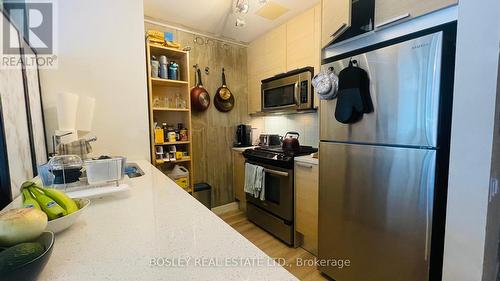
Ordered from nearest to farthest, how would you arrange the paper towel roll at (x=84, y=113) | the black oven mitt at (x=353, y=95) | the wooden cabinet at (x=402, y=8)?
the wooden cabinet at (x=402, y=8), the black oven mitt at (x=353, y=95), the paper towel roll at (x=84, y=113)

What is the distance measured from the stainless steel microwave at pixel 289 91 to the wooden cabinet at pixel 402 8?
816 mm

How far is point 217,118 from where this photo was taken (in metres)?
2.71

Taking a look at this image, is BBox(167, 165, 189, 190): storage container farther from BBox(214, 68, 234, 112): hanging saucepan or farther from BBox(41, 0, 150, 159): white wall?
BBox(214, 68, 234, 112): hanging saucepan

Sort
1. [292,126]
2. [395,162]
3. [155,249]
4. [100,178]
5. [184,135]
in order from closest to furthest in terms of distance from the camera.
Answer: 1. [155,249]
2. [100,178]
3. [395,162]
4. [184,135]
5. [292,126]

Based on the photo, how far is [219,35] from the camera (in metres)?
2.59

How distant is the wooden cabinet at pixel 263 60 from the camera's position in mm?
2297

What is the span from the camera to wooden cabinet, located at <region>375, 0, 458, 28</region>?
38.0 inches

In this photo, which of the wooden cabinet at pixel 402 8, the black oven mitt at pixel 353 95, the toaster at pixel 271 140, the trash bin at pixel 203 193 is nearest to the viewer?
the wooden cabinet at pixel 402 8

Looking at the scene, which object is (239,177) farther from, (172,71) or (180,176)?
(172,71)

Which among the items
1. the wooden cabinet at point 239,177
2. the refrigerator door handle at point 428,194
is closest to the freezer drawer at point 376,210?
the refrigerator door handle at point 428,194

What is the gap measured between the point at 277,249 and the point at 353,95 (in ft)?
4.92

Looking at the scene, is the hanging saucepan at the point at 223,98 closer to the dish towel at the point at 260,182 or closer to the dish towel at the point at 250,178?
the dish towel at the point at 250,178

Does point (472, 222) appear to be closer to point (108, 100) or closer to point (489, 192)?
point (489, 192)

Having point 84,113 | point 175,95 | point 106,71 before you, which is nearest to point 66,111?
point 84,113
